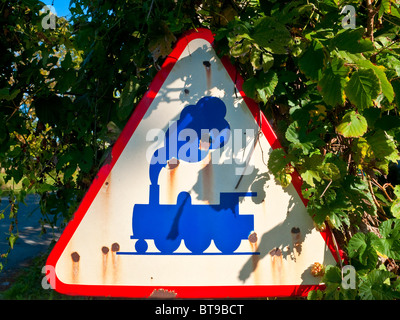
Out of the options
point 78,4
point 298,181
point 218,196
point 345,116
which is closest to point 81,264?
point 218,196

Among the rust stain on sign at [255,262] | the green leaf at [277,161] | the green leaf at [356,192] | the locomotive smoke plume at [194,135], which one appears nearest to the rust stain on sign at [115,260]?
the locomotive smoke plume at [194,135]

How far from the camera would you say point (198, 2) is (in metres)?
1.42

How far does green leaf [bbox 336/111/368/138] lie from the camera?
1236 millimetres

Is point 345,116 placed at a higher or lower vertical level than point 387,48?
lower

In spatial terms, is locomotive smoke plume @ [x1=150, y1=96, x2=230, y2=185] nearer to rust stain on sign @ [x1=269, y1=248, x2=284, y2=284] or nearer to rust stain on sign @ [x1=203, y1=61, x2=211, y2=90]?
rust stain on sign @ [x1=203, y1=61, x2=211, y2=90]

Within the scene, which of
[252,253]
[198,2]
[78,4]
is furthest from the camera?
[78,4]

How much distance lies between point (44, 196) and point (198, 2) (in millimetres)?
1065

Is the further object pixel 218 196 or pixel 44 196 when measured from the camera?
pixel 44 196

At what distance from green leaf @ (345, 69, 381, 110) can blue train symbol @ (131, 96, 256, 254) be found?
14.6 inches

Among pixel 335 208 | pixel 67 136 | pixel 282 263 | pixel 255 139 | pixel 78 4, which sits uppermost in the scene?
pixel 78 4

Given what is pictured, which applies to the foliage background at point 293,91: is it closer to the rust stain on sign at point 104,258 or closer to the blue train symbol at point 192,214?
the blue train symbol at point 192,214

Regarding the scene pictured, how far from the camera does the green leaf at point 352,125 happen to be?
124 centimetres

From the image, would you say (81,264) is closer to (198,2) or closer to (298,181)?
(298,181)

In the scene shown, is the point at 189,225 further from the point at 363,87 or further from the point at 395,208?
the point at 395,208
